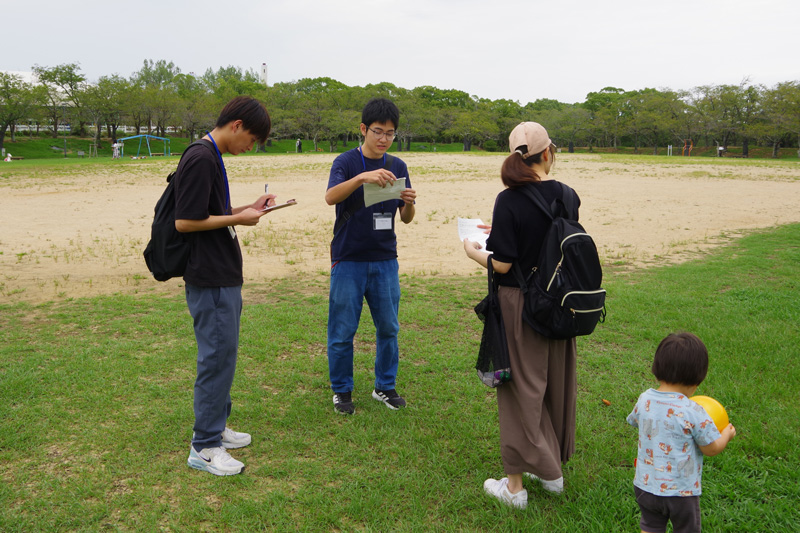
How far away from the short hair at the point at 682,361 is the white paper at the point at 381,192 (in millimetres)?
1887

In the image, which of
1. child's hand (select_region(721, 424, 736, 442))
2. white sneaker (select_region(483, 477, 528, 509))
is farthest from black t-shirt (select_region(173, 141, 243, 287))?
child's hand (select_region(721, 424, 736, 442))

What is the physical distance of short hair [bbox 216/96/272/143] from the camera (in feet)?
10.4

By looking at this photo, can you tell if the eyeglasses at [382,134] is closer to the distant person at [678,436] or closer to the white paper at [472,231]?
the white paper at [472,231]

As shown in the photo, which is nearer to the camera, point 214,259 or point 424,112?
point 214,259

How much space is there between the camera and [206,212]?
3.07m

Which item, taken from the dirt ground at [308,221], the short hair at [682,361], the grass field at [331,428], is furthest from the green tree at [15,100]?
the short hair at [682,361]

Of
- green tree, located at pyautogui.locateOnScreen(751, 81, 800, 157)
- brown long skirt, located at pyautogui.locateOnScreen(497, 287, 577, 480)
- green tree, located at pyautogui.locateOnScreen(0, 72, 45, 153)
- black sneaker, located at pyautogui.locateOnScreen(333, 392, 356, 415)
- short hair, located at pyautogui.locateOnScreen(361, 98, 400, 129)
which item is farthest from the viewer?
green tree, located at pyautogui.locateOnScreen(751, 81, 800, 157)

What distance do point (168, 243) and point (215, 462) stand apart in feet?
4.03

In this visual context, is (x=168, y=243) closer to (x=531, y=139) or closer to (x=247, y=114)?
(x=247, y=114)

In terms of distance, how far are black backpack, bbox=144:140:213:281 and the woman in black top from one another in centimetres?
154

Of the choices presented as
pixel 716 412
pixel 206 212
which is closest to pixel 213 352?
pixel 206 212

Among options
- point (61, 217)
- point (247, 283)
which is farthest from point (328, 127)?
point (247, 283)

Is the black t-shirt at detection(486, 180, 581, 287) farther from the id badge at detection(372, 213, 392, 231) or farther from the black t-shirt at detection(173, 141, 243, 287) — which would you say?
the black t-shirt at detection(173, 141, 243, 287)

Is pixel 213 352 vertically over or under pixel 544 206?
under
